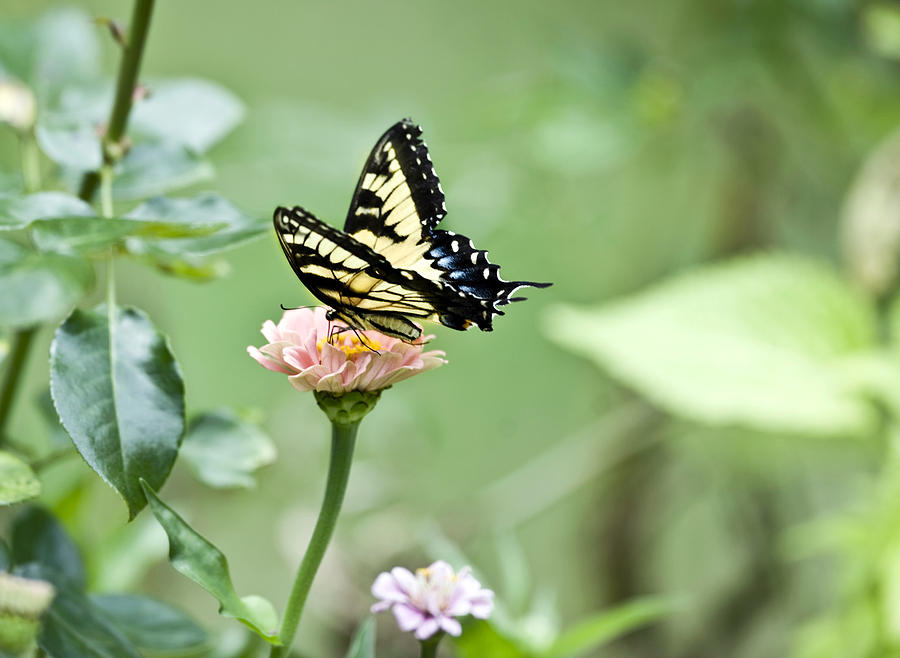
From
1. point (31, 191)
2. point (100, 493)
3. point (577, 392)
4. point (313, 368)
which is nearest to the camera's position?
point (313, 368)

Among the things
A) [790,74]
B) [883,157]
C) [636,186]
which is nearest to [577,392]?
[636,186]

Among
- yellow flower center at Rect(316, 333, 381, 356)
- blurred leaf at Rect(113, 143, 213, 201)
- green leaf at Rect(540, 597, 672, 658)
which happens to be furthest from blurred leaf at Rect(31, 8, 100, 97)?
green leaf at Rect(540, 597, 672, 658)

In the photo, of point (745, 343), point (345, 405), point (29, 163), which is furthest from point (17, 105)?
point (745, 343)

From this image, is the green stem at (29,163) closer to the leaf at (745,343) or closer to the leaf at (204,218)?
the leaf at (204,218)

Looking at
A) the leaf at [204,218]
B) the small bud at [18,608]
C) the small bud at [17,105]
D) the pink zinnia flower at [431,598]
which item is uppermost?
the small bud at [17,105]

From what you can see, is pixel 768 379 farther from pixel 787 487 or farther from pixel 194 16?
pixel 194 16

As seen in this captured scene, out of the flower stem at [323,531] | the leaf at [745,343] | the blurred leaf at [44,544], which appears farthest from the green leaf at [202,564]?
the leaf at [745,343]
